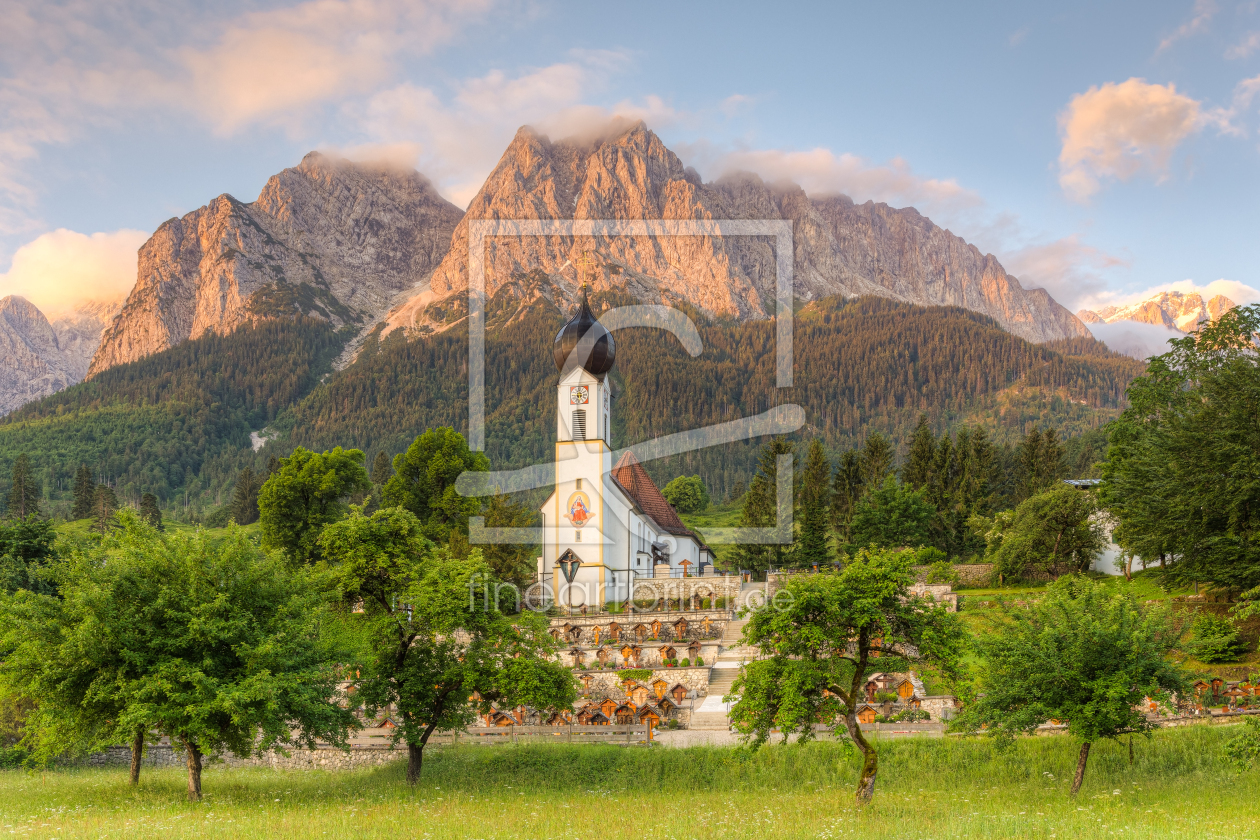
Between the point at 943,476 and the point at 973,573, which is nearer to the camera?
the point at 973,573

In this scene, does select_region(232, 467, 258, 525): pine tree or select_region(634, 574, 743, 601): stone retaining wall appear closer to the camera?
select_region(634, 574, 743, 601): stone retaining wall

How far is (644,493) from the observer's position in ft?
166

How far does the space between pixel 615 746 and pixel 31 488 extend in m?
83.7

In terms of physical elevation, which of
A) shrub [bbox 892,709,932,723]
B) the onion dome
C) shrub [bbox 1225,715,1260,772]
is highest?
the onion dome

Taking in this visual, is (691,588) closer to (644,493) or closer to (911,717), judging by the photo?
(644,493)

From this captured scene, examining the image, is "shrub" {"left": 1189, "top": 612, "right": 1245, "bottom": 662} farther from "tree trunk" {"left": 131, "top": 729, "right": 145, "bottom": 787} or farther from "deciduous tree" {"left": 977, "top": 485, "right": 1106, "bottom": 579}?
"tree trunk" {"left": 131, "top": 729, "right": 145, "bottom": 787}

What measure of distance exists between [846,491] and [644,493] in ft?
68.9

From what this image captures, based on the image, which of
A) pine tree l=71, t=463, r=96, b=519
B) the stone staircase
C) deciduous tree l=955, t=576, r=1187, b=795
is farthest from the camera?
pine tree l=71, t=463, r=96, b=519

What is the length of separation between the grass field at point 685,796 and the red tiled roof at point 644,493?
24420mm

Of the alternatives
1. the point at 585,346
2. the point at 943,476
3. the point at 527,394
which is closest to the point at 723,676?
the point at 585,346

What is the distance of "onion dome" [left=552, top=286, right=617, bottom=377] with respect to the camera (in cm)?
4441

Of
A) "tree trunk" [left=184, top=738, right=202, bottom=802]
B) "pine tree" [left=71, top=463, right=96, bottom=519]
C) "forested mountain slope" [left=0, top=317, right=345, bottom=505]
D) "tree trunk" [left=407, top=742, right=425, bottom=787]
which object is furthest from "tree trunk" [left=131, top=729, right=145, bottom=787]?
"forested mountain slope" [left=0, top=317, right=345, bottom=505]

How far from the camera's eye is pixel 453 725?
72.5ft

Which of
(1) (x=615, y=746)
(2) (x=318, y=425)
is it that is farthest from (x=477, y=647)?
(2) (x=318, y=425)
